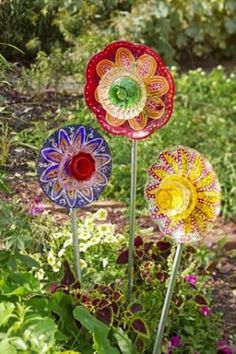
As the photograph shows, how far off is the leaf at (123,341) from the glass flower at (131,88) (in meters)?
0.63

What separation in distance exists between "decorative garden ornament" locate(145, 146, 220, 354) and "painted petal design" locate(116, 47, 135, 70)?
0.32m

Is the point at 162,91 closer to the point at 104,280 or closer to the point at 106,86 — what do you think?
the point at 106,86

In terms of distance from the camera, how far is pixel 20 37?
13.9 ft

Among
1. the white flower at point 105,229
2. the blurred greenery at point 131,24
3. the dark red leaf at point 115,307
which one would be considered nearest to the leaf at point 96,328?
the dark red leaf at point 115,307

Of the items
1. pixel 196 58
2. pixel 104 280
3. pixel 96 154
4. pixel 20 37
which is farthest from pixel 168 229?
pixel 196 58

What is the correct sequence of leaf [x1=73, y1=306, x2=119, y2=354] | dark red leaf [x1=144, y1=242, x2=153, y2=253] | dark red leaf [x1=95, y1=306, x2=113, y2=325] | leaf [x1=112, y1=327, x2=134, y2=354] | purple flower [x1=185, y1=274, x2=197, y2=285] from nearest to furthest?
leaf [x1=73, y1=306, x2=119, y2=354], leaf [x1=112, y1=327, x2=134, y2=354], dark red leaf [x1=95, y1=306, x2=113, y2=325], dark red leaf [x1=144, y1=242, x2=153, y2=253], purple flower [x1=185, y1=274, x2=197, y2=285]

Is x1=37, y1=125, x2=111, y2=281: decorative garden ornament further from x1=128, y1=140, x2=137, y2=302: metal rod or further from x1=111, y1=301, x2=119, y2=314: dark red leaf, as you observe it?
x1=111, y1=301, x2=119, y2=314: dark red leaf

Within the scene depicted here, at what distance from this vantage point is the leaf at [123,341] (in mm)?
2584

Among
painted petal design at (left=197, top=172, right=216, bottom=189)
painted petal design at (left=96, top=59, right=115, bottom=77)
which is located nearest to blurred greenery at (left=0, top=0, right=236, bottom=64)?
painted petal design at (left=96, top=59, right=115, bottom=77)

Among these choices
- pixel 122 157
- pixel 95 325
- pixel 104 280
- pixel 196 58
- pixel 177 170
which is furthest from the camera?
pixel 196 58

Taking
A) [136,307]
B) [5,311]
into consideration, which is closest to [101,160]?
[136,307]

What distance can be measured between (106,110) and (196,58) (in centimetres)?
539

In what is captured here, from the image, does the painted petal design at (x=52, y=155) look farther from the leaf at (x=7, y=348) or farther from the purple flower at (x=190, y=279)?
the purple flower at (x=190, y=279)

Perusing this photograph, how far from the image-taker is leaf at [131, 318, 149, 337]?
8.97 feet
